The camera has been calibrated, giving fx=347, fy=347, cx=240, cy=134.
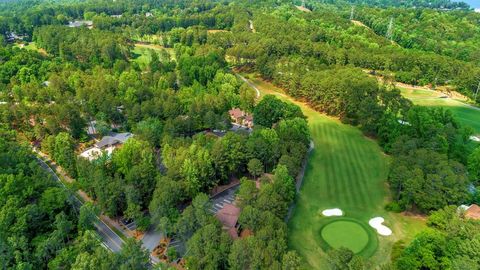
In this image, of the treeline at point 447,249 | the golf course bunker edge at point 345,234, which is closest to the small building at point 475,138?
the treeline at point 447,249

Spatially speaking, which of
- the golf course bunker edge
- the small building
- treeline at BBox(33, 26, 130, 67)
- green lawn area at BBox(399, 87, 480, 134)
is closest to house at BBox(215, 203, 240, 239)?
the golf course bunker edge

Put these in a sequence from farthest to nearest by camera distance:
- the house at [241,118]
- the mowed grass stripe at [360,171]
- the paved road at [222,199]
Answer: the house at [241,118] < the mowed grass stripe at [360,171] < the paved road at [222,199]

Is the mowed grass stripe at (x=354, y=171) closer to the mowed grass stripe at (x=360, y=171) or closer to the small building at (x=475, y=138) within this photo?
the mowed grass stripe at (x=360, y=171)

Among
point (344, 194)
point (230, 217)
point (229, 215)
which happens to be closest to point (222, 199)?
point (229, 215)

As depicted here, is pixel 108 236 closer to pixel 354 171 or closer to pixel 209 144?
pixel 209 144

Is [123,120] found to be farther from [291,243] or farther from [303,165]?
[291,243]

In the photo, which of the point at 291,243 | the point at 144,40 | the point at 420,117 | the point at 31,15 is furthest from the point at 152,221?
the point at 31,15

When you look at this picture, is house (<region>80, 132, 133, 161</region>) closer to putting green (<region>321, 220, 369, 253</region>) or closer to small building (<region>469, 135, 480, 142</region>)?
putting green (<region>321, 220, 369, 253</region>)
